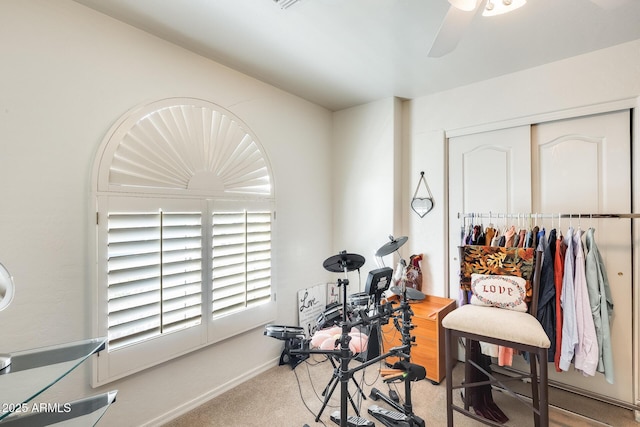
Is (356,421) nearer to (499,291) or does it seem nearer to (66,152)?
(499,291)

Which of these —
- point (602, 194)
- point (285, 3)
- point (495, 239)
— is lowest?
point (495, 239)

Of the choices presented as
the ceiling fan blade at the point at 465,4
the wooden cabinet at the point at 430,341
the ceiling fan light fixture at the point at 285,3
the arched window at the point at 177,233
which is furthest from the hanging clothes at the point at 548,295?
the ceiling fan light fixture at the point at 285,3

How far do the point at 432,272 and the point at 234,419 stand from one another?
209cm

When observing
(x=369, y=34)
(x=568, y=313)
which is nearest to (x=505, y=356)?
(x=568, y=313)

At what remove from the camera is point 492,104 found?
2518mm

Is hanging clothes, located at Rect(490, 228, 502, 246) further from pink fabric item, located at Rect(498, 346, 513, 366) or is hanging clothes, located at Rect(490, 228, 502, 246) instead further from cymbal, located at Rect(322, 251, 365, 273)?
cymbal, located at Rect(322, 251, 365, 273)

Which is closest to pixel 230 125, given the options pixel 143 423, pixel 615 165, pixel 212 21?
pixel 212 21

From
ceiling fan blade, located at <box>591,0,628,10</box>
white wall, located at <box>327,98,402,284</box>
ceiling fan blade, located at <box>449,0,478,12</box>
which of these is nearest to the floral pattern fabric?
white wall, located at <box>327,98,402,284</box>

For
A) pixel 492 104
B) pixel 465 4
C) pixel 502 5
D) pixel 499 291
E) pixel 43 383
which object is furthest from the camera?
pixel 492 104

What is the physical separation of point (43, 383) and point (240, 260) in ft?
4.89

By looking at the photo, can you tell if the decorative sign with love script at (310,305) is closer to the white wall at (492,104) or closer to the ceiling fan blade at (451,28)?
the white wall at (492,104)

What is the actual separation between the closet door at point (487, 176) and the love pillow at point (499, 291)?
0.71 metres

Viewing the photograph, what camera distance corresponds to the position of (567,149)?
2.24 m

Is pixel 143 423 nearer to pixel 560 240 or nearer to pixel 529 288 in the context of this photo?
pixel 529 288
